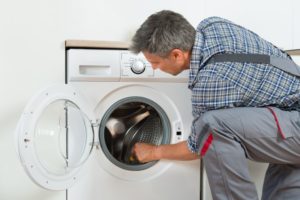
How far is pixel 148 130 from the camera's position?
1.50 metres

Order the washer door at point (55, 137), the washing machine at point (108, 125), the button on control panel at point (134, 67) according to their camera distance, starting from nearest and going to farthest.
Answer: the washer door at point (55, 137), the washing machine at point (108, 125), the button on control panel at point (134, 67)

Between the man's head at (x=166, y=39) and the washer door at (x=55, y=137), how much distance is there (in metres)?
0.29

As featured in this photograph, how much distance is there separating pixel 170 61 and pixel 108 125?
1.45 ft

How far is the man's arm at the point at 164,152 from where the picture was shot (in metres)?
1.27

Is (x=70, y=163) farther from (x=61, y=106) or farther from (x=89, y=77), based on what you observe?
(x=89, y=77)

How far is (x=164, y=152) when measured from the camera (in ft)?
4.31

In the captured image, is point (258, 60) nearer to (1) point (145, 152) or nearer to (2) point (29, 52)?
(1) point (145, 152)

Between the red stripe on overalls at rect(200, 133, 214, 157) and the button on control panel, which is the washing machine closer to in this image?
the button on control panel

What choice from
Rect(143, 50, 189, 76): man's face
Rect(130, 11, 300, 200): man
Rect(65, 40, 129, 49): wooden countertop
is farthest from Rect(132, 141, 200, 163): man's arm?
Rect(65, 40, 129, 49): wooden countertop

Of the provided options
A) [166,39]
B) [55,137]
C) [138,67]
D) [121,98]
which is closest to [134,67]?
[138,67]

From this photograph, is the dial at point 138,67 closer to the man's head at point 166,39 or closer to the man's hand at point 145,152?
the man's head at point 166,39

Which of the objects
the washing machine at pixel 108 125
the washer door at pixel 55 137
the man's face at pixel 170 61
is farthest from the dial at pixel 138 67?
the washer door at pixel 55 137

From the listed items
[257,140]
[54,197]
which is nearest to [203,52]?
[257,140]

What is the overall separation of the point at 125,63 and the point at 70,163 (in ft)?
1.33
